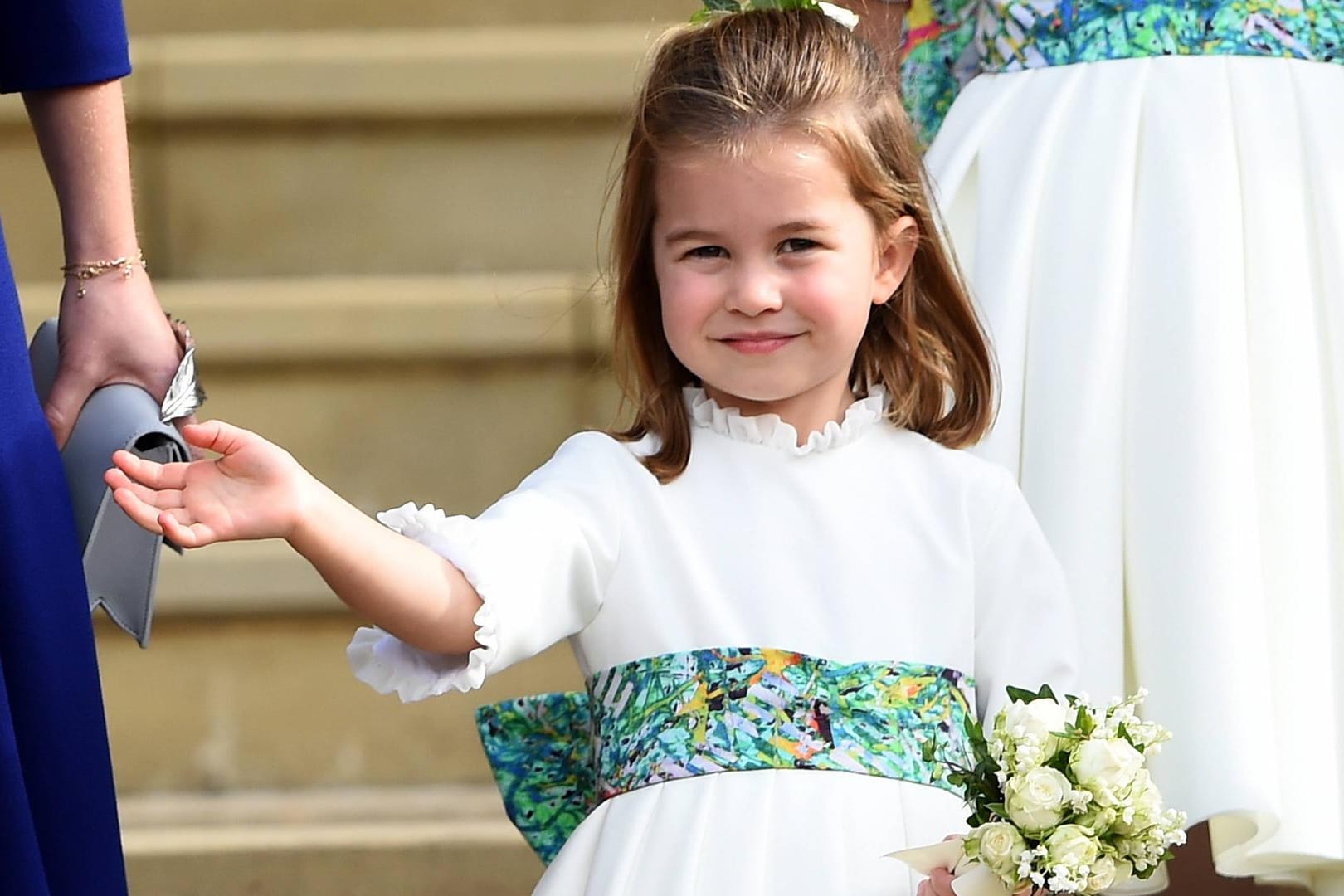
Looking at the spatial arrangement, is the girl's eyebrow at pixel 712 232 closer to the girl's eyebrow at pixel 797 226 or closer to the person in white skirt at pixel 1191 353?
the girl's eyebrow at pixel 797 226

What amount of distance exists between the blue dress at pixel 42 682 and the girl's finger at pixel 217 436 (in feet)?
0.42

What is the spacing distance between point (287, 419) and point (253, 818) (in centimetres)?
66

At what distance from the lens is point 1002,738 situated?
1.46 meters

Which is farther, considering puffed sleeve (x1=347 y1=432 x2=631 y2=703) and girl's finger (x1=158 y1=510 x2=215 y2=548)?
puffed sleeve (x1=347 y1=432 x2=631 y2=703)

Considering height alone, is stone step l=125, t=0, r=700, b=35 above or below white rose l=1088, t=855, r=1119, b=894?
above

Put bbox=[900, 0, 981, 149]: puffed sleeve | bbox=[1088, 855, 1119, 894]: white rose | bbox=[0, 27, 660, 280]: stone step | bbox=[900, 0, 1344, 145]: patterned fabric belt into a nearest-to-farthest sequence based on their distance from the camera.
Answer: bbox=[1088, 855, 1119, 894]: white rose → bbox=[900, 0, 1344, 145]: patterned fabric belt → bbox=[900, 0, 981, 149]: puffed sleeve → bbox=[0, 27, 660, 280]: stone step

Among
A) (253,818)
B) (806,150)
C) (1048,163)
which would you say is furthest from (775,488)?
(253,818)

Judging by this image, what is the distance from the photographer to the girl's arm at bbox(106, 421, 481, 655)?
4.44 feet

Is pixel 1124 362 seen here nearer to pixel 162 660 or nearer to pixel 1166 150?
pixel 1166 150

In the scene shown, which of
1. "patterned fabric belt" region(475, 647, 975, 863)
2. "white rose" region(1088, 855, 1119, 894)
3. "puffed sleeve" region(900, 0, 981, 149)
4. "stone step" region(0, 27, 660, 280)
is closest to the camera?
"white rose" region(1088, 855, 1119, 894)

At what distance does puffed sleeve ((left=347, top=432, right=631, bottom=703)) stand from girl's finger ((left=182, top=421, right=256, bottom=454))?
21 cm

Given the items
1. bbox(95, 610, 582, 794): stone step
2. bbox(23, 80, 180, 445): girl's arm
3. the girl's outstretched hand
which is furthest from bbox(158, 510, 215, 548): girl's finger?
bbox(95, 610, 582, 794): stone step

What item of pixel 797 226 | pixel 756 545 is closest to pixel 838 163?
pixel 797 226

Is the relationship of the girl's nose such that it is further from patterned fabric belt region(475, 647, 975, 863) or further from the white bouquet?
the white bouquet
